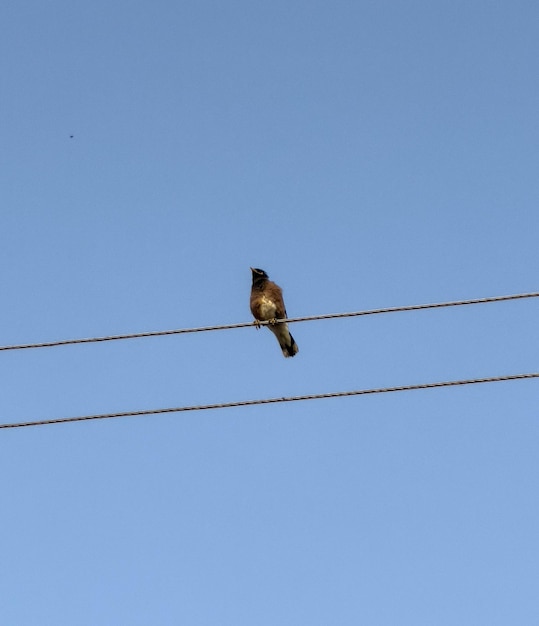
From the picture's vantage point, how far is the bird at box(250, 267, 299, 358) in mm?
12055

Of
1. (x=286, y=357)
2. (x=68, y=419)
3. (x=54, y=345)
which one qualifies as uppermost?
(x=286, y=357)

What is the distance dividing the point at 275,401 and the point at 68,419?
128 centimetres

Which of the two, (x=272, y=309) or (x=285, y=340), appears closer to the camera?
(x=272, y=309)

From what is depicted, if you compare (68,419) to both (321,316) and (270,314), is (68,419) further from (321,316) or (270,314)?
(270,314)

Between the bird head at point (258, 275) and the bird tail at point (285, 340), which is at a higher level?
the bird head at point (258, 275)

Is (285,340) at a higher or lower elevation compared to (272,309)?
lower

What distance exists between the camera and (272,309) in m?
12.1

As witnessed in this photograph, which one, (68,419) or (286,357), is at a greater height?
(286,357)

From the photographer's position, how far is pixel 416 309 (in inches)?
267

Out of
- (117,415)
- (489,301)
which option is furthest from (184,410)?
(489,301)

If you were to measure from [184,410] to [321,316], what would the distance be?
3.41 ft

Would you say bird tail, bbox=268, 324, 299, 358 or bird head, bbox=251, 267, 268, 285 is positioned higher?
bird head, bbox=251, 267, 268, 285

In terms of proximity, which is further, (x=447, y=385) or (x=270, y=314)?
(x=270, y=314)

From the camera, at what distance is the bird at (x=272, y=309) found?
39.5ft
